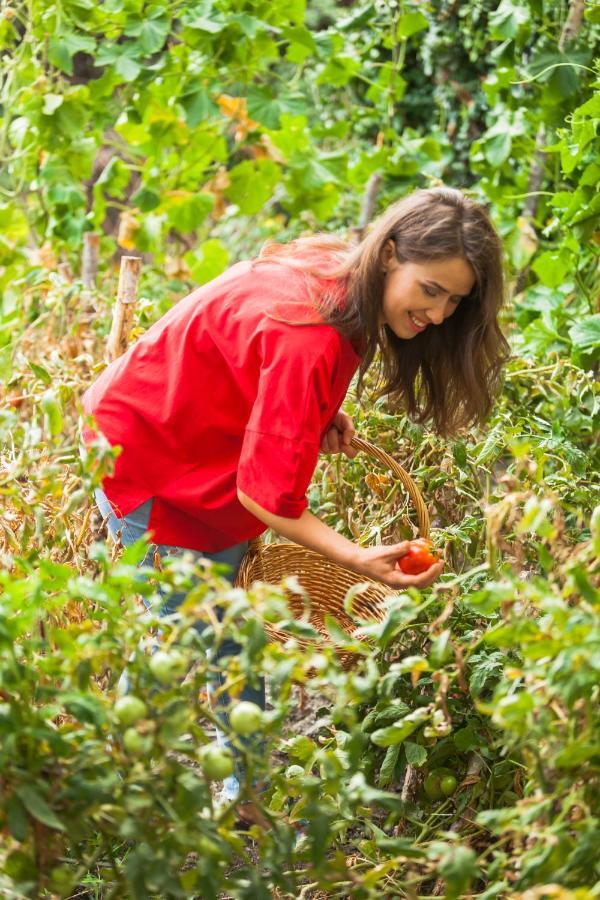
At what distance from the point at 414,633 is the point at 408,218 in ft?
2.44

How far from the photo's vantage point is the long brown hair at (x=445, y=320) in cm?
171

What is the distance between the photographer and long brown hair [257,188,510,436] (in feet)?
5.62

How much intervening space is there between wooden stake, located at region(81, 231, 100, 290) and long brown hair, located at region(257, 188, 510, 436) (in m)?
1.67

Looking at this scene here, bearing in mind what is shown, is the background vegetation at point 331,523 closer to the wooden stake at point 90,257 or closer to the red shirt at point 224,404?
the wooden stake at point 90,257

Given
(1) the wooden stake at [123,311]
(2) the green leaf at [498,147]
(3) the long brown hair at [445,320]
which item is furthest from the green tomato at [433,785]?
(2) the green leaf at [498,147]

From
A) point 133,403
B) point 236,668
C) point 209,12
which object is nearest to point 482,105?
point 209,12

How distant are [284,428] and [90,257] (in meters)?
2.22

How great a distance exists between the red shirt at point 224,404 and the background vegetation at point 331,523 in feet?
0.50

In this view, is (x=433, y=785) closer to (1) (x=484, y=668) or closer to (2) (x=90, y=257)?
(1) (x=484, y=668)

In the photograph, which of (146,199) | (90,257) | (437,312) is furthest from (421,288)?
(90,257)

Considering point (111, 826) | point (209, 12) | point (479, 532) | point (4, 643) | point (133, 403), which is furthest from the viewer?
point (209, 12)

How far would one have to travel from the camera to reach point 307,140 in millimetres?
3654

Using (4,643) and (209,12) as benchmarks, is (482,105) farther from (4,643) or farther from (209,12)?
(4,643)

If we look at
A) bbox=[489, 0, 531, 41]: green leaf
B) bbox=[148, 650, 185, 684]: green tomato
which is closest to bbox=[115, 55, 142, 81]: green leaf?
bbox=[489, 0, 531, 41]: green leaf
